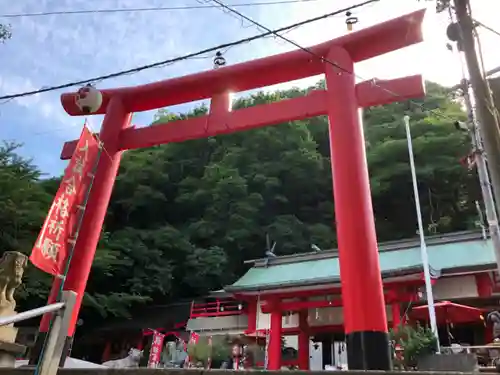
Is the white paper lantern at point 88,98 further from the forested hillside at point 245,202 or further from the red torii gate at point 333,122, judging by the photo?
the forested hillside at point 245,202

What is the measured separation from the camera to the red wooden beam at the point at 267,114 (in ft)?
21.5

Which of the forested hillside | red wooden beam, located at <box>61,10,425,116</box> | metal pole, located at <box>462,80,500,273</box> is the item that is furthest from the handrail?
the forested hillside

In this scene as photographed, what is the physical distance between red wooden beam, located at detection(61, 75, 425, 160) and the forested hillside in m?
11.6

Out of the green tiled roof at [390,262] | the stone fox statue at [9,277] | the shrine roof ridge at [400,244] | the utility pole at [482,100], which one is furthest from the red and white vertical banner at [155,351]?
the utility pole at [482,100]

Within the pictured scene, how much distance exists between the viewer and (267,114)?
7316 millimetres

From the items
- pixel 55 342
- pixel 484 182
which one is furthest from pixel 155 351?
pixel 55 342

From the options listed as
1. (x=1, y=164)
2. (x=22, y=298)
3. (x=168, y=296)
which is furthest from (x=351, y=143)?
(x=168, y=296)

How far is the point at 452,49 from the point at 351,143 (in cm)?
168

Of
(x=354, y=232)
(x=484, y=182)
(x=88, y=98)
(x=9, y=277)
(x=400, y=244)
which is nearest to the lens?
(x=9, y=277)

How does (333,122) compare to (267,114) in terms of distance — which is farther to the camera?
(267,114)

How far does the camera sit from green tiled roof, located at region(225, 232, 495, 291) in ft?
38.3

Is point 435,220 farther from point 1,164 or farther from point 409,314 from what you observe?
point 1,164

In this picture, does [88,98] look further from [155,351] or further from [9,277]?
[155,351]

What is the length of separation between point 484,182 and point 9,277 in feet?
21.4
